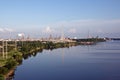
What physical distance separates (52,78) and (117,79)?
2.70m

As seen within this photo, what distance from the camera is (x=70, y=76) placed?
12.5 m

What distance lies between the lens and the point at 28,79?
11.8 metres

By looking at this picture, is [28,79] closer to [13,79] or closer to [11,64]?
[13,79]

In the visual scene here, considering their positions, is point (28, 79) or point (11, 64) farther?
point (11, 64)

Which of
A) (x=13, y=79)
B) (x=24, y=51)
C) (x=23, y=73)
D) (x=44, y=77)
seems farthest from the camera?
(x=24, y=51)

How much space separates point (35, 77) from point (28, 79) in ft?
1.94

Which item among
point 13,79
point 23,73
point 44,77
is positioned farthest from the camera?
point 23,73

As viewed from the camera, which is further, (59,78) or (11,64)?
(11,64)

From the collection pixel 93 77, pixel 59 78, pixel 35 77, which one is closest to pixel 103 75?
pixel 93 77

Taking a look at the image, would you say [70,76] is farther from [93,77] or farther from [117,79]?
[117,79]

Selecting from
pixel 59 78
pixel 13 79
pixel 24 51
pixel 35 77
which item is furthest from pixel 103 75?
pixel 24 51

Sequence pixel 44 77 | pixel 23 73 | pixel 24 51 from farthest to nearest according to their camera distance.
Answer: pixel 24 51 → pixel 23 73 → pixel 44 77

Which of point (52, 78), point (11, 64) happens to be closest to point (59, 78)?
point (52, 78)

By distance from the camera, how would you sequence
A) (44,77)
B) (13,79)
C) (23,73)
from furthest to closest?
(23,73)
(44,77)
(13,79)
